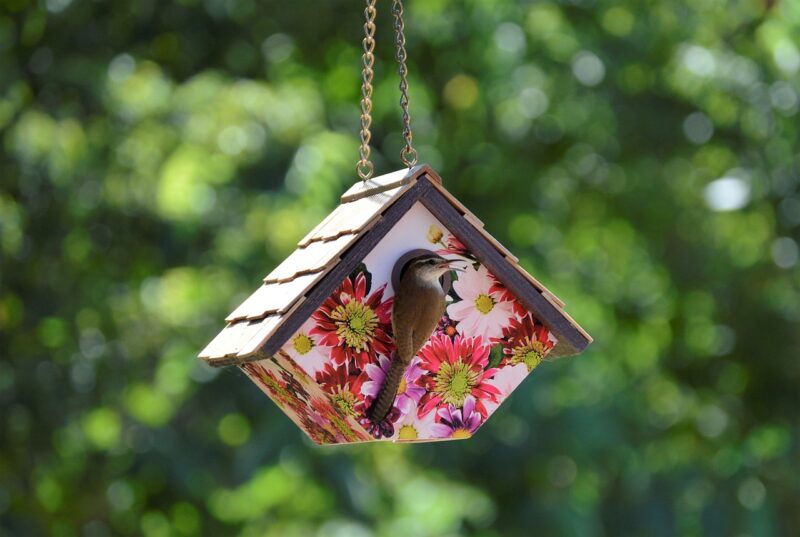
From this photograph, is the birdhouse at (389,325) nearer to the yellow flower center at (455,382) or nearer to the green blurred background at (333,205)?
the yellow flower center at (455,382)

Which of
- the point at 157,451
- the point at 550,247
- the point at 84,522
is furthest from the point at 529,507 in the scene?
the point at 84,522

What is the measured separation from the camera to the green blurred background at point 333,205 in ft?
19.2

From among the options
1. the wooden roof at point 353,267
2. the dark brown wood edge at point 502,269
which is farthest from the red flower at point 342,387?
the dark brown wood edge at point 502,269

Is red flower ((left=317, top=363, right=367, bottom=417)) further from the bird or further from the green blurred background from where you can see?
the green blurred background

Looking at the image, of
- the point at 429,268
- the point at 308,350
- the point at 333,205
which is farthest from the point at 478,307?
the point at 333,205

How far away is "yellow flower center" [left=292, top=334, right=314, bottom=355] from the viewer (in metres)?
2.17

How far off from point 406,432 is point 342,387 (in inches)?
6.1

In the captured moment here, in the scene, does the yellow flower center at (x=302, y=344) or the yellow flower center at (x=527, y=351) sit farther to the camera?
the yellow flower center at (x=527, y=351)

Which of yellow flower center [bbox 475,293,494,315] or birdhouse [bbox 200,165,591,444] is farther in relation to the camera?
yellow flower center [bbox 475,293,494,315]

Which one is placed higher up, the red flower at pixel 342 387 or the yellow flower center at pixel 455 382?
the red flower at pixel 342 387

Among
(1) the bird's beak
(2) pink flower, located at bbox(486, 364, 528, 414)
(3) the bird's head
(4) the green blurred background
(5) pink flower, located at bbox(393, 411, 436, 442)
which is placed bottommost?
(4) the green blurred background

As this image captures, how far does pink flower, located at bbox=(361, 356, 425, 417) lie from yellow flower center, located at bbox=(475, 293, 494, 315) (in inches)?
6.2

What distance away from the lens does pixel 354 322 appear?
221 cm

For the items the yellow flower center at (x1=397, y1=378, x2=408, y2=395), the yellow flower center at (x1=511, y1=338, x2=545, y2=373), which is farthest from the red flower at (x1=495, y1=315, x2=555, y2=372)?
the yellow flower center at (x1=397, y1=378, x2=408, y2=395)
